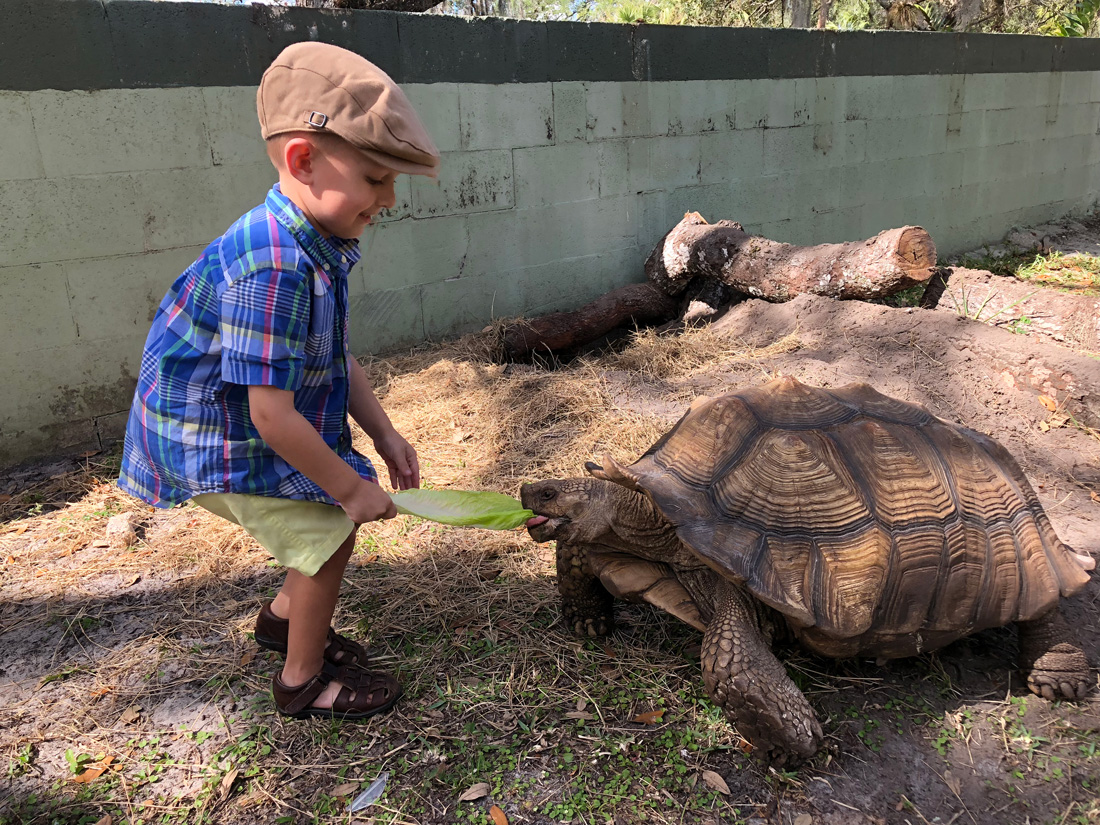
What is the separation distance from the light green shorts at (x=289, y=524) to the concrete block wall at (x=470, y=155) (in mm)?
3052

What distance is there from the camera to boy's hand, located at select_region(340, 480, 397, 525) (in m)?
1.93

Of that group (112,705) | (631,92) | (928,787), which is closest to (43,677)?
(112,705)

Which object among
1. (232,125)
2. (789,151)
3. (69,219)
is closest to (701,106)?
(789,151)

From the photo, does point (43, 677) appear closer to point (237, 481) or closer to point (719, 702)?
point (237, 481)

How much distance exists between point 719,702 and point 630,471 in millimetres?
743

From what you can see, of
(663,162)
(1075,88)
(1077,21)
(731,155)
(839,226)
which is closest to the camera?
(663,162)

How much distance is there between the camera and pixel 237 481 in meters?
2.02

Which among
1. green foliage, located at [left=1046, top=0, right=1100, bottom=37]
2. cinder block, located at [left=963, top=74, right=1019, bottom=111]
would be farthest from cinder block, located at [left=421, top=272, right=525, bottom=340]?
green foliage, located at [left=1046, top=0, right=1100, bottom=37]

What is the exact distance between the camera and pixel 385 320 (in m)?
5.74

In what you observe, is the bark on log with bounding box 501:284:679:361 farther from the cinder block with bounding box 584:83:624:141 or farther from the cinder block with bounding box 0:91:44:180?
the cinder block with bounding box 0:91:44:180

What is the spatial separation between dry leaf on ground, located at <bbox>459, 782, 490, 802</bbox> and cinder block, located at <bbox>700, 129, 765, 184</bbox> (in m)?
6.32

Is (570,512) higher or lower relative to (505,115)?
lower

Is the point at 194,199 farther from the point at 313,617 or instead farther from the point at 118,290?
the point at 313,617

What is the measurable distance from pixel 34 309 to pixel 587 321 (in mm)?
3580
